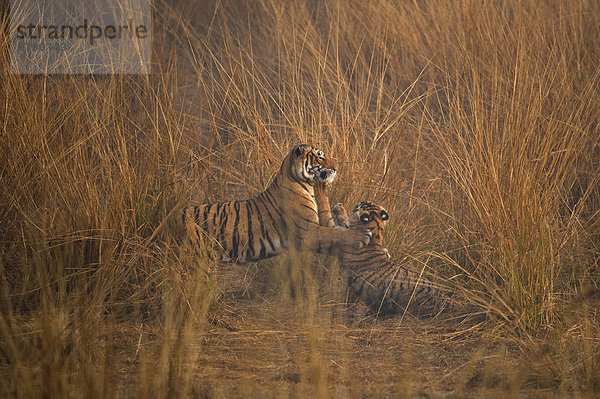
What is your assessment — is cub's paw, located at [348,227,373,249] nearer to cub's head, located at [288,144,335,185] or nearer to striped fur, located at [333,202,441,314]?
striped fur, located at [333,202,441,314]

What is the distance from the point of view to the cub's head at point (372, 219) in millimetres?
3416

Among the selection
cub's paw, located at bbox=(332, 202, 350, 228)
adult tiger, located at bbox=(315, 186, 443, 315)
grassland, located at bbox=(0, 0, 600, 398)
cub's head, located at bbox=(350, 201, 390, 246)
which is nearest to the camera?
grassland, located at bbox=(0, 0, 600, 398)

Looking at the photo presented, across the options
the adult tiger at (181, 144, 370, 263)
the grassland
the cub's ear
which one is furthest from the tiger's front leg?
the grassland

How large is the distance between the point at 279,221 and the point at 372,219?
0.45 m

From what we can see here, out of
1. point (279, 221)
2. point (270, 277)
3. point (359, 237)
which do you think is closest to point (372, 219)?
point (359, 237)

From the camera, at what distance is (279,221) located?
341 centimetres

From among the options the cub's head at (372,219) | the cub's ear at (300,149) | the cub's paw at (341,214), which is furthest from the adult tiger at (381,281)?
the cub's ear at (300,149)

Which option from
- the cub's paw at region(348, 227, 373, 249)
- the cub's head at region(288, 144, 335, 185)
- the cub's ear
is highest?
the cub's ear

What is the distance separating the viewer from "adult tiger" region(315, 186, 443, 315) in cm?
328

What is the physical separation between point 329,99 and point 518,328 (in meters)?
2.90

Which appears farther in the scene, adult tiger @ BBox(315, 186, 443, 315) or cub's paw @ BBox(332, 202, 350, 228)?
cub's paw @ BBox(332, 202, 350, 228)

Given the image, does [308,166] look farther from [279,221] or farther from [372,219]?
[372,219]

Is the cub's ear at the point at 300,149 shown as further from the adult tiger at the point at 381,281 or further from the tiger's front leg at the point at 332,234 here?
the adult tiger at the point at 381,281

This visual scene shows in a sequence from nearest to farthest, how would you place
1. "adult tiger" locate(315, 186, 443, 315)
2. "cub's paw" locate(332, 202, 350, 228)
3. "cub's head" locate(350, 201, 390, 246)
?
"adult tiger" locate(315, 186, 443, 315)
"cub's head" locate(350, 201, 390, 246)
"cub's paw" locate(332, 202, 350, 228)
